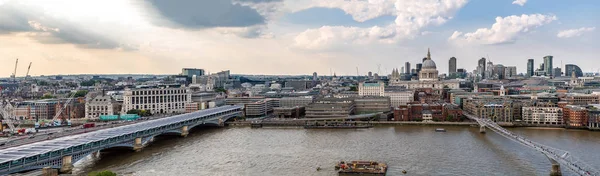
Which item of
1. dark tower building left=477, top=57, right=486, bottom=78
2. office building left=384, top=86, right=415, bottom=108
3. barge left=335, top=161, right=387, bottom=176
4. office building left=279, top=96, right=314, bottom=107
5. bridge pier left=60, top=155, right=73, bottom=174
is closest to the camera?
bridge pier left=60, top=155, right=73, bottom=174

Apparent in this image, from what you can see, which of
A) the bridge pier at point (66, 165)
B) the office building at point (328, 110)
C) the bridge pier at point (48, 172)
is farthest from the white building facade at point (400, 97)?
the bridge pier at point (48, 172)

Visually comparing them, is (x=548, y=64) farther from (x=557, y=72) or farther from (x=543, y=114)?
(x=543, y=114)

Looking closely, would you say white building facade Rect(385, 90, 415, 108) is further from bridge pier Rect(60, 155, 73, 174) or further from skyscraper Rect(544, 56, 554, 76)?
skyscraper Rect(544, 56, 554, 76)

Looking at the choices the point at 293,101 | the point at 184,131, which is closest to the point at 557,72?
the point at 293,101

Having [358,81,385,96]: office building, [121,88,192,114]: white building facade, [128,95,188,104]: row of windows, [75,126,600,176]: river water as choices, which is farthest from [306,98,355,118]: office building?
[358,81,385,96]: office building

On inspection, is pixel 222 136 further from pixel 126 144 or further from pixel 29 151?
pixel 29 151

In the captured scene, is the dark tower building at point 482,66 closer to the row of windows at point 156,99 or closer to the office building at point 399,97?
the office building at point 399,97

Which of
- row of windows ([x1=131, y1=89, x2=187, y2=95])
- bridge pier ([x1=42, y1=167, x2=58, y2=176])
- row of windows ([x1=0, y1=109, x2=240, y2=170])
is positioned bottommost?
bridge pier ([x1=42, y1=167, x2=58, y2=176])
